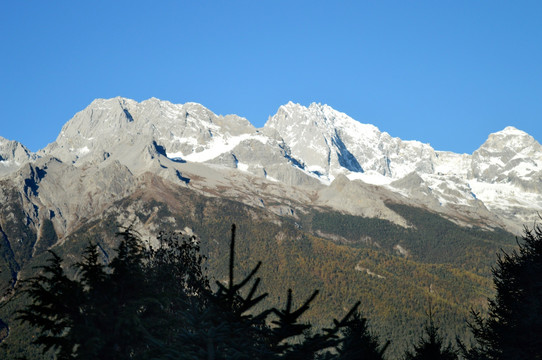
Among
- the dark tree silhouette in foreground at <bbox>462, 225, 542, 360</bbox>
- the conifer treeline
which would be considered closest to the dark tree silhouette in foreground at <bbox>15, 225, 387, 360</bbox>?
the conifer treeline

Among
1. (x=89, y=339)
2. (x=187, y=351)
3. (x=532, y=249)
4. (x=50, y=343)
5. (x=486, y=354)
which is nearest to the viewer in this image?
(x=187, y=351)

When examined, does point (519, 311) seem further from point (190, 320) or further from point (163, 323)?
point (190, 320)

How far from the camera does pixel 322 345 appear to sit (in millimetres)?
9680


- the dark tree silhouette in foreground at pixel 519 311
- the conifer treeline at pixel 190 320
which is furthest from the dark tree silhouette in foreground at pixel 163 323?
the dark tree silhouette in foreground at pixel 519 311

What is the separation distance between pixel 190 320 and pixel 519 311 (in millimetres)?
25152

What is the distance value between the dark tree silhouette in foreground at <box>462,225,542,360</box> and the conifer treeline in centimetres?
7

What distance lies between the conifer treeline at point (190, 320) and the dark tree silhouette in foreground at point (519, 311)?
2.8 inches

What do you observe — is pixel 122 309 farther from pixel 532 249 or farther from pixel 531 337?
pixel 532 249

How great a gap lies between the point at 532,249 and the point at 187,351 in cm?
3582

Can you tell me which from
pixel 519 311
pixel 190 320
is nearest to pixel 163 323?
pixel 190 320

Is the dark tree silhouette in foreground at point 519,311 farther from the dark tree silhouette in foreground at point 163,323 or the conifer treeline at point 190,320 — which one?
the dark tree silhouette in foreground at point 163,323

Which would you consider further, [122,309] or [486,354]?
[486,354]

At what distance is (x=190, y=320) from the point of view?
10031mm

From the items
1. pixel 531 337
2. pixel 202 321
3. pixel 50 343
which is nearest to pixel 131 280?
pixel 50 343
